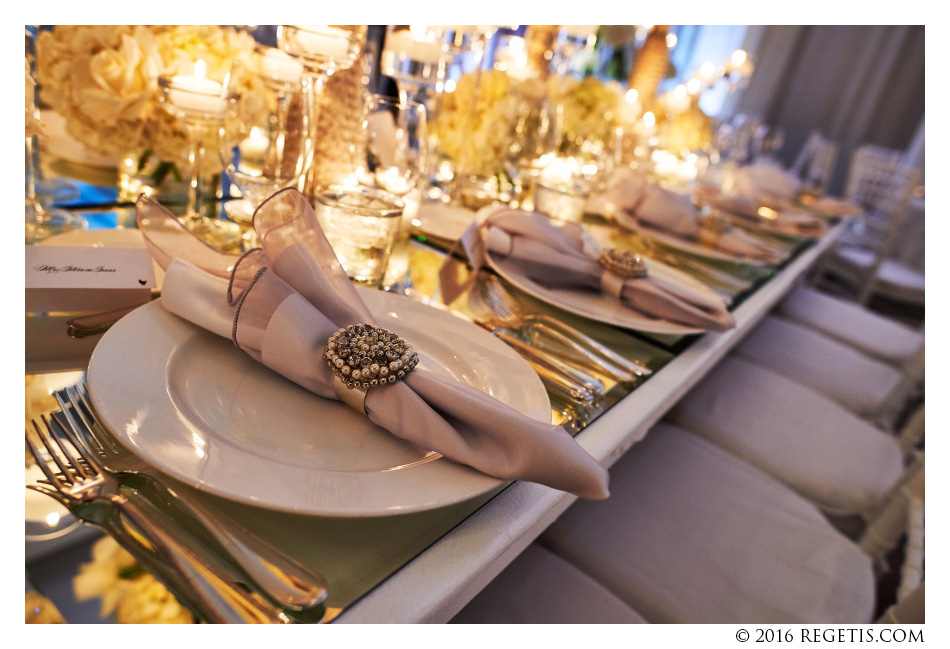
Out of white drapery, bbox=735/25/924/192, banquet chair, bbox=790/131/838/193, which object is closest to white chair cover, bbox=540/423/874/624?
banquet chair, bbox=790/131/838/193

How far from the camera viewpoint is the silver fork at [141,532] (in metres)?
0.37

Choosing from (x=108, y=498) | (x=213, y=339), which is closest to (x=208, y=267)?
(x=213, y=339)

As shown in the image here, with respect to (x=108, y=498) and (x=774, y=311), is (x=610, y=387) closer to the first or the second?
(x=108, y=498)

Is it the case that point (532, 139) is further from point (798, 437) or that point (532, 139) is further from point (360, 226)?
point (798, 437)

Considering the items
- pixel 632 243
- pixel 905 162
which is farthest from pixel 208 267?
pixel 905 162

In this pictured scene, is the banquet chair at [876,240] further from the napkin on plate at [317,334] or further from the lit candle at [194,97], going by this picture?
the napkin on plate at [317,334]

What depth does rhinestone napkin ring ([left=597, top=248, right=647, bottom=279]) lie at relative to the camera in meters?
0.90

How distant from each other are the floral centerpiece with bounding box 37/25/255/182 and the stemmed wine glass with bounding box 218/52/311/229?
0.02 meters

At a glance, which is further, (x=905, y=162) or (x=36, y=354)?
(x=905, y=162)

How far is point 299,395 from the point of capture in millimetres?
519

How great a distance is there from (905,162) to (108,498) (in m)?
7.14

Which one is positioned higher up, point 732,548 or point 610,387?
point 610,387
